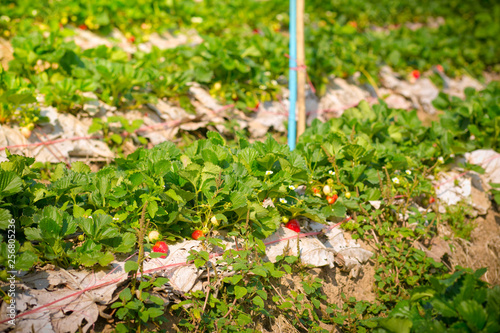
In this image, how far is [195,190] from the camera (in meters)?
2.58

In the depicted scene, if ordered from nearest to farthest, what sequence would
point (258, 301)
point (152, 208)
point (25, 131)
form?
point (258, 301) < point (152, 208) < point (25, 131)

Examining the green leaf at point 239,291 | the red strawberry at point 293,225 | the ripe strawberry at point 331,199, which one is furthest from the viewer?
the ripe strawberry at point 331,199

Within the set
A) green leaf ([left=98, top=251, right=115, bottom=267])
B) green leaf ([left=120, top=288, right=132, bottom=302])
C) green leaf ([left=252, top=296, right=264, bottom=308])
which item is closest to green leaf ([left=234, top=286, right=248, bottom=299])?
green leaf ([left=252, top=296, right=264, bottom=308])

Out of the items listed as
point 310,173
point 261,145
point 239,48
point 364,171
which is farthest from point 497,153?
point 239,48

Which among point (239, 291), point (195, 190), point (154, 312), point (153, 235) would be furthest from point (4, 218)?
point (239, 291)

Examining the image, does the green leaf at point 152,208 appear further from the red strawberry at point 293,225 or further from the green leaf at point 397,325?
the green leaf at point 397,325

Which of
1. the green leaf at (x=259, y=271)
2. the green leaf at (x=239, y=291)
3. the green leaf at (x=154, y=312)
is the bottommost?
the green leaf at (x=239, y=291)

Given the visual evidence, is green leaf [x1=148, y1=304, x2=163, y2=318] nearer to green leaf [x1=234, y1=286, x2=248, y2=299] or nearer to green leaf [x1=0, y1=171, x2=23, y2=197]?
green leaf [x1=234, y1=286, x2=248, y2=299]

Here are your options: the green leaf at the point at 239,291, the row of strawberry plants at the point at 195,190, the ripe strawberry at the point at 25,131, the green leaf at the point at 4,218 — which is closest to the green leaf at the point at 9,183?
the row of strawberry plants at the point at 195,190

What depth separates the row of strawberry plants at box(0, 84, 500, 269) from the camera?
7.45ft

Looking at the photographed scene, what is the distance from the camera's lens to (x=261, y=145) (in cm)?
301

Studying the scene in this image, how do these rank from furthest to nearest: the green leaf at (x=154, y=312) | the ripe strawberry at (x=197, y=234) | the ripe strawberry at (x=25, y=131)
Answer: the ripe strawberry at (x=25, y=131)
the ripe strawberry at (x=197, y=234)
the green leaf at (x=154, y=312)

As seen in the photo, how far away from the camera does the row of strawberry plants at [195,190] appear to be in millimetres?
2271

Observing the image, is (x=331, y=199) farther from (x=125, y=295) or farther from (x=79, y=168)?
Result: (x=79, y=168)
